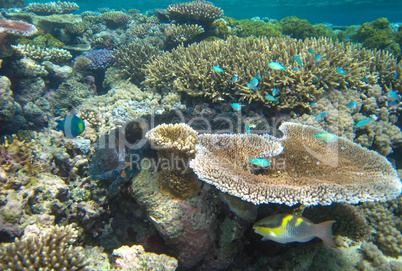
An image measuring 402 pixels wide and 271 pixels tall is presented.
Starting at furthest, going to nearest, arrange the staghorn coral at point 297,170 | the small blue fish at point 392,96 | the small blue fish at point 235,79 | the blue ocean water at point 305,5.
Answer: the blue ocean water at point 305,5 → the small blue fish at point 392,96 → the small blue fish at point 235,79 → the staghorn coral at point 297,170

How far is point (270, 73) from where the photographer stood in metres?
4.35

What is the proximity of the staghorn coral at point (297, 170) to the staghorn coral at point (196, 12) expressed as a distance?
22.4 ft

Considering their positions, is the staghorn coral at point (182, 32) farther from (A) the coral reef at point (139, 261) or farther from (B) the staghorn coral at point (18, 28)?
(A) the coral reef at point (139, 261)

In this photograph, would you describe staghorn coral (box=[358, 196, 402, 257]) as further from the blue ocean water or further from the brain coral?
the blue ocean water

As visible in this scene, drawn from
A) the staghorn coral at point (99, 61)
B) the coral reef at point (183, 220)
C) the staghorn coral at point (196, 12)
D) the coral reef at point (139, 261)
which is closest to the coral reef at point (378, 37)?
the staghorn coral at point (196, 12)

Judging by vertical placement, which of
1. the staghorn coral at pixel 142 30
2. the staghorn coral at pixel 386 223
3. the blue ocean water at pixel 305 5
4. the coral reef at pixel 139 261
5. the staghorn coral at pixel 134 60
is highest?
the blue ocean water at pixel 305 5

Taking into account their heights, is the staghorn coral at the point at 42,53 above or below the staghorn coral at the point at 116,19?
below

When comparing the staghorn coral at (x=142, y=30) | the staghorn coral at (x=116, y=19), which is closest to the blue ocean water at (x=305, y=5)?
the staghorn coral at (x=116, y=19)

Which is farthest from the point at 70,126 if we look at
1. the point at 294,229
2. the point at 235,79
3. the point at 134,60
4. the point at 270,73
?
the point at 134,60

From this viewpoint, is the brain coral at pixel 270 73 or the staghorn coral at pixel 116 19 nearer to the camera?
the brain coral at pixel 270 73

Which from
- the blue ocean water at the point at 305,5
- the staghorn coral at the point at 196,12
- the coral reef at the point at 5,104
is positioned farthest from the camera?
the blue ocean water at the point at 305,5

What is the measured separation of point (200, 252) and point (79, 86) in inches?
261

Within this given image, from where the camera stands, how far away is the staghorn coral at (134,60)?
6.41m

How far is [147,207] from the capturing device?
2.56 meters
